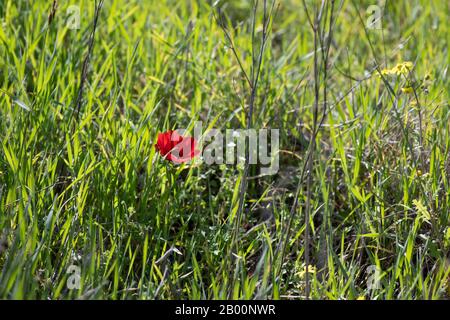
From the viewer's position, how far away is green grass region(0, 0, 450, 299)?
1748mm

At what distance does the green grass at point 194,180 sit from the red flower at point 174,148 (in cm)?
6

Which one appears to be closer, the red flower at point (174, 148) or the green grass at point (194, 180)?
the green grass at point (194, 180)

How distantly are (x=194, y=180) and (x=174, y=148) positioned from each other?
0.23 m

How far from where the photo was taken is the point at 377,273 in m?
1.73

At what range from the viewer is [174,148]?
194 cm

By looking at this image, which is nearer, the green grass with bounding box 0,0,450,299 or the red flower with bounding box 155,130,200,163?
the green grass with bounding box 0,0,450,299

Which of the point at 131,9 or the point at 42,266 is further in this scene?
the point at 131,9

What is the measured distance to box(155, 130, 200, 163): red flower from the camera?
1.94m

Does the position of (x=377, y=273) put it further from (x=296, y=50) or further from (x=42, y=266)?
(x=296, y=50)

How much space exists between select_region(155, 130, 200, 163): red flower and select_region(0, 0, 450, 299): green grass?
6 cm

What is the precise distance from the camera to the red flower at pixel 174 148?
1.94 metres

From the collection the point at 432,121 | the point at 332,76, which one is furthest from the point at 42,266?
the point at 332,76

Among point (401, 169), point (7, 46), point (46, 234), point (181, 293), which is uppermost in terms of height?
point (7, 46)
